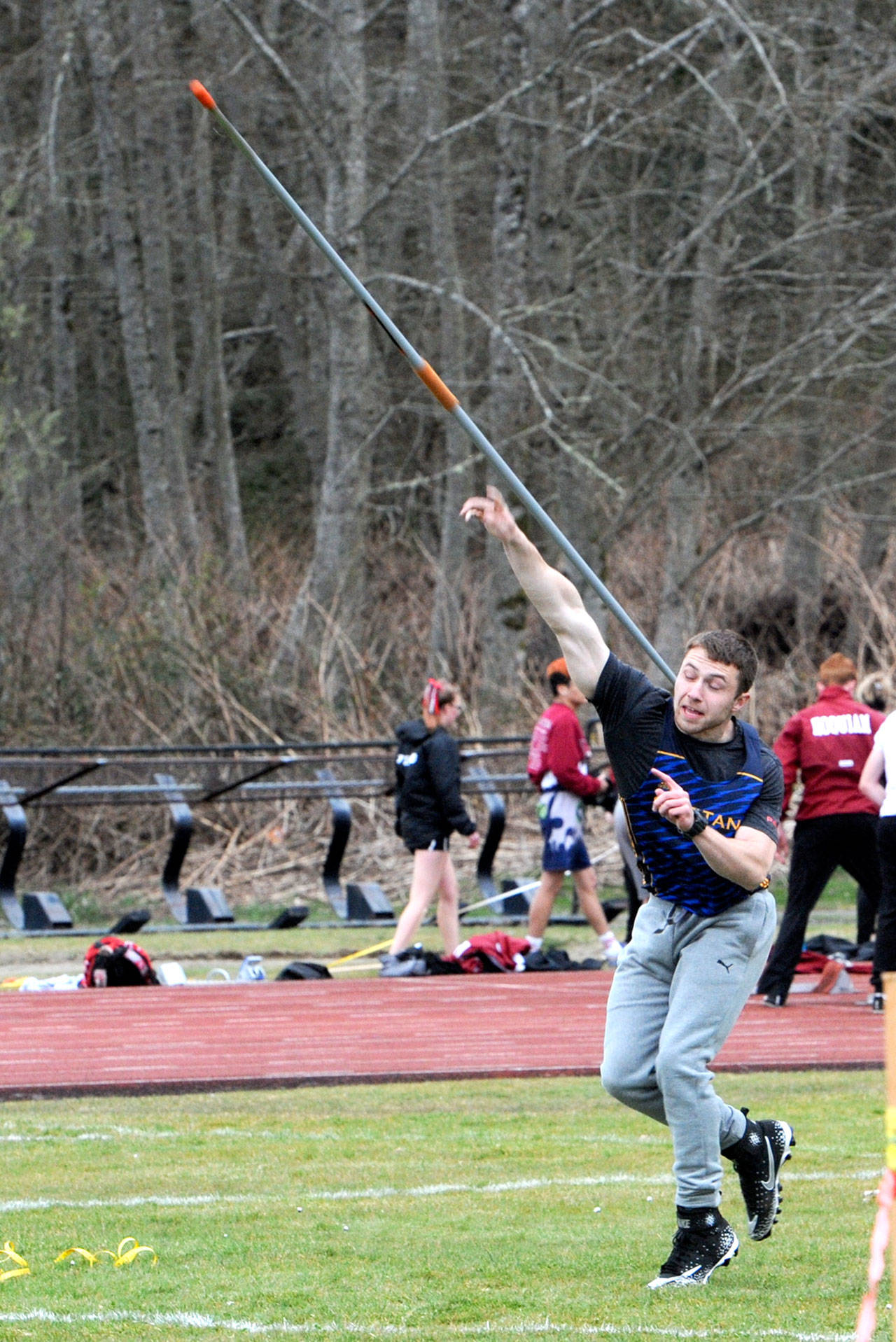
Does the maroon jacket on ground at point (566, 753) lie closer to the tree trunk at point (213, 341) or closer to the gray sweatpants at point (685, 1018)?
the gray sweatpants at point (685, 1018)

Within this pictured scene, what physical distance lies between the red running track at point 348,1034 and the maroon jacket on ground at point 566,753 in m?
1.34

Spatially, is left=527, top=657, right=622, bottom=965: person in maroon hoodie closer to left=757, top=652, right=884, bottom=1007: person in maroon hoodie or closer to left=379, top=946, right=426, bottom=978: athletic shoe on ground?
left=379, top=946, right=426, bottom=978: athletic shoe on ground

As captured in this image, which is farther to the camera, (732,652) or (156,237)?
(156,237)

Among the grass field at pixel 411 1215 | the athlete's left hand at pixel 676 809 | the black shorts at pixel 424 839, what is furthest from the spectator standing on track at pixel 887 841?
the athlete's left hand at pixel 676 809

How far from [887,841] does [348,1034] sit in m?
3.04

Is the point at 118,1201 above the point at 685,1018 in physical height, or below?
below

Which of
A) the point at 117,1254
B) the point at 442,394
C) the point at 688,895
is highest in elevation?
the point at 442,394

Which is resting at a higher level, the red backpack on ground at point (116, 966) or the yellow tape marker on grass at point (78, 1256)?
the yellow tape marker on grass at point (78, 1256)

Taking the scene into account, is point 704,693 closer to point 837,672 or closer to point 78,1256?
point 78,1256

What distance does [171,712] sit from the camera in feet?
71.5

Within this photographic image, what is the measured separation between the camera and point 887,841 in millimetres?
10891

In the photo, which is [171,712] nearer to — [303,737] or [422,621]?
[303,737]

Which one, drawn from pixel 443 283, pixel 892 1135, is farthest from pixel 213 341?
pixel 892 1135

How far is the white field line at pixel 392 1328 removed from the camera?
16.6ft
